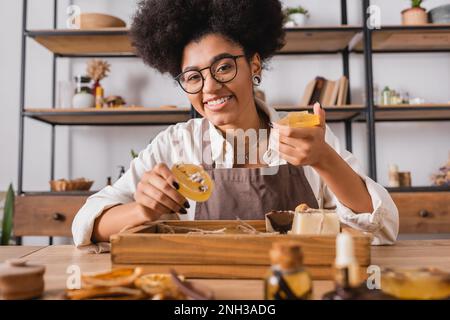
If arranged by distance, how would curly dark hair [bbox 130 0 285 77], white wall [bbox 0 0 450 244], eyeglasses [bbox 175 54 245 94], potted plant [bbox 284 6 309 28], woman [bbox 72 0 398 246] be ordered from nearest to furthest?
woman [bbox 72 0 398 246]
eyeglasses [bbox 175 54 245 94]
curly dark hair [bbox 130 0 285 77]
potted plant [bbox 284 6 309 28]
white wall [bbox 0 0 450 244]

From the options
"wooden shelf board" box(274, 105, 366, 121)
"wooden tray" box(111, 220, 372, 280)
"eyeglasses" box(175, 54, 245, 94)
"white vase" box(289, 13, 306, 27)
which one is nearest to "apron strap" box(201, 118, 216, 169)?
"eyeglasses" box(175, 54, 245, 94)

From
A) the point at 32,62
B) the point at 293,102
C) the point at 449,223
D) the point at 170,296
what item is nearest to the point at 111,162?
the point at 32,62

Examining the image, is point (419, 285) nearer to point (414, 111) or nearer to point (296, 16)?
point (414, 111)

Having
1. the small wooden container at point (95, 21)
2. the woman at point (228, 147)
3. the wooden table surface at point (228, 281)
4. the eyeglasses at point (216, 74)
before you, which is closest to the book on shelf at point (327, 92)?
the woman at point (228, 147)

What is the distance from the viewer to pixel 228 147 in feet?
4.69

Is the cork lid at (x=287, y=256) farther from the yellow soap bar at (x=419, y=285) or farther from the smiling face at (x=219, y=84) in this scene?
the smiling face at (x=219, y=84)

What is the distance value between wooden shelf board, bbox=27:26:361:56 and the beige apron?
1537 mm

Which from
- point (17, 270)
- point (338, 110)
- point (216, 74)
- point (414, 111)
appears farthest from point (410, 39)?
point (17, 270)

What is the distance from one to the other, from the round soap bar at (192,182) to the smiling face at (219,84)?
481mm

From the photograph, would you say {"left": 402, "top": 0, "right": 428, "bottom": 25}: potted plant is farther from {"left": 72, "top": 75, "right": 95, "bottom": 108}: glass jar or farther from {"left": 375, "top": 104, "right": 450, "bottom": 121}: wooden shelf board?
{"left": 72, "top": 75, "right": 95, "bottom": 108}: glass jar

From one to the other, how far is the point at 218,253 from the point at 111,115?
7.06 feet

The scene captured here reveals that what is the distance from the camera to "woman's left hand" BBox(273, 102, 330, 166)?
34.3 inches

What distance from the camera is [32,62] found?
304 centimetres

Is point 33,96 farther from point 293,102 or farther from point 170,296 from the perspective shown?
point 170,296
